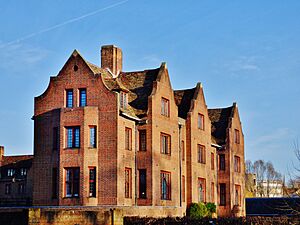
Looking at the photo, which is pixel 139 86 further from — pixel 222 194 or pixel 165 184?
pixel 222 194

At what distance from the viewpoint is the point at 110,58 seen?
52094 millimetres

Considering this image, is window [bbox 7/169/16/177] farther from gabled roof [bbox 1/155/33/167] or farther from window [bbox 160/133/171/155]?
window [bbox 160/133/171/155]

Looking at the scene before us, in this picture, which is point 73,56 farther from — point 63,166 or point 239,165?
point 239,165

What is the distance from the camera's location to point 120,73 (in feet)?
172

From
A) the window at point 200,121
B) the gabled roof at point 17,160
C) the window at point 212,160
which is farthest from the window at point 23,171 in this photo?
the window at point 200,121

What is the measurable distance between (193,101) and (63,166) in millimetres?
16534

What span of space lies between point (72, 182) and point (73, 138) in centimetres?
322

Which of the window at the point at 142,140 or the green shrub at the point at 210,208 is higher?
the window at the point at 142,140

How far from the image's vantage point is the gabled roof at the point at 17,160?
8829 cm

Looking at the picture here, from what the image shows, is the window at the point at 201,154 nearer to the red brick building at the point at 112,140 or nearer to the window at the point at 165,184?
the red brick building at the point at 112,140

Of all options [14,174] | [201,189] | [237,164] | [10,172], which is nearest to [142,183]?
[201,189]

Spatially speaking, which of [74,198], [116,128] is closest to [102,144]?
[116,128]

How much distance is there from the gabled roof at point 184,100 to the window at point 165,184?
24.9ft

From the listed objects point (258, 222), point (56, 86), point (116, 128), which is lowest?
point (258, 222)
